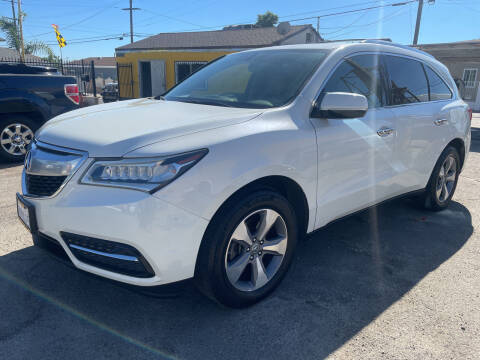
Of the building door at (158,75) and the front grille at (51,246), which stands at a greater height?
the building door at (158,75)

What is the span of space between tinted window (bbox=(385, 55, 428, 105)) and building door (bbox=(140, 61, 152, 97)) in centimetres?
2192

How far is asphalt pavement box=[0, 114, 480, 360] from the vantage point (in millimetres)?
2176

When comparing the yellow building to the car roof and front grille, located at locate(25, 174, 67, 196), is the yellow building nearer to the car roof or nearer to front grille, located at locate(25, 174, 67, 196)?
the car roof

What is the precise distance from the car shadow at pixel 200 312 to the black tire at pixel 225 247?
11 centimetres

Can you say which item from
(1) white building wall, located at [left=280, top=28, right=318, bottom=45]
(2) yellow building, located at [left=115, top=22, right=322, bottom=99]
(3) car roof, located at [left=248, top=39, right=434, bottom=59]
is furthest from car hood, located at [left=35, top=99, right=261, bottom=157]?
(1) white building wall, located at [left=280, top=28, right=318, bottom=45]

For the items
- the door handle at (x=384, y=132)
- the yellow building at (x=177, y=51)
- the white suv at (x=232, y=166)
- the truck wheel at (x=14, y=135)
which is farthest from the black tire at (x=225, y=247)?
the yellow building at (x=177, y=51)

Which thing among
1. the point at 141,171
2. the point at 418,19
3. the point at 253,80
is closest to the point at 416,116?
the point at 253,80

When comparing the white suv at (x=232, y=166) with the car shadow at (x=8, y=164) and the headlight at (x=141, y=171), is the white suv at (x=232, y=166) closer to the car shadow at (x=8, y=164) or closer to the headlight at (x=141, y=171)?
the headlight at (x=141, y=171)

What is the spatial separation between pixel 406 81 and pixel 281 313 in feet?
8.14

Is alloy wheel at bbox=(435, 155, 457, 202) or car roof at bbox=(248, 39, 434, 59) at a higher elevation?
car roof at bbox=(248, 39, 434, 59)

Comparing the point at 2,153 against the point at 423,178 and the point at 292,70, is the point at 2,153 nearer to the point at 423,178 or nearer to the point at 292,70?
the point at 292,70

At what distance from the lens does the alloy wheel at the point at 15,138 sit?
5820mm

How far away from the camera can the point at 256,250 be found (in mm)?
2502

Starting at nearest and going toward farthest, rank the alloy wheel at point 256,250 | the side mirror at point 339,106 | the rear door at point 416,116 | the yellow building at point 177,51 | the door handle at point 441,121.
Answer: the alloy wheel at point 256,250 → the side mirror at point 339,106 → the rear door at point 416,116 → the door handle at point 441,121 → the yellow building at point 177,51
